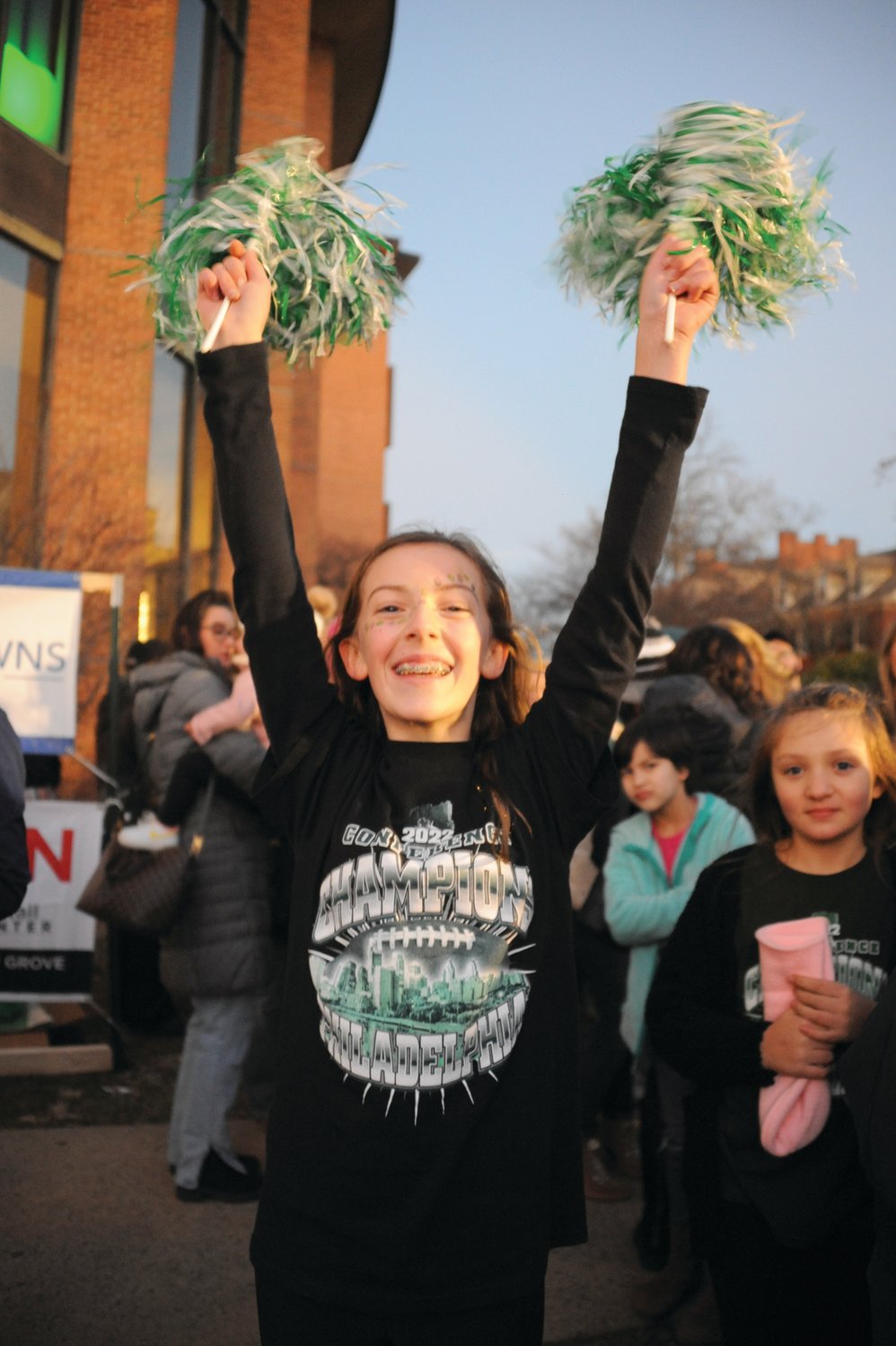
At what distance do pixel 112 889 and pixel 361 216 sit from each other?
3054 mm

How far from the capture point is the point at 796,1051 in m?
2.38

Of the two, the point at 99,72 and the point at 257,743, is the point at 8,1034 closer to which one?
the point at 257,743

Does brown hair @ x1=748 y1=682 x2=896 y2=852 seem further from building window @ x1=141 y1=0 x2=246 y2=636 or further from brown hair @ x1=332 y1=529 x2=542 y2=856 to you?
building window @ x1=141 y1=0 x2=246 y2=636

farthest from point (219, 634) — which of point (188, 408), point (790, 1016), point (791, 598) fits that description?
point (791, 598)

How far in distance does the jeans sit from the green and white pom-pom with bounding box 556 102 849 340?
9.83 ft

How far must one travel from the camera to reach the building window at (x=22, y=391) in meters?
9.88

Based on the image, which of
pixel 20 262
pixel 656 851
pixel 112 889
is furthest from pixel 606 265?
pixel 20 262

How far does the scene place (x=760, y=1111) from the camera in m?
2.46

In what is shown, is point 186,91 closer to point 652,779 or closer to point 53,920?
point 53,920

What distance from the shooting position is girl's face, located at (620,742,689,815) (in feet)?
13.1

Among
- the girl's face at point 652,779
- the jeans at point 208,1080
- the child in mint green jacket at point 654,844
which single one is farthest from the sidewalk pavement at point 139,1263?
the girl's face at point 652,779

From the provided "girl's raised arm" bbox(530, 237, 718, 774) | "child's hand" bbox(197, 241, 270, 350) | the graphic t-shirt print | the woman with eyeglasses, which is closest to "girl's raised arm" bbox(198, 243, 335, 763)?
"child's hand" bbox(197, 241, 270, 350)

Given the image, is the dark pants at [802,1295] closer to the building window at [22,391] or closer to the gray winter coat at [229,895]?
the gray winter coat at [229,895]

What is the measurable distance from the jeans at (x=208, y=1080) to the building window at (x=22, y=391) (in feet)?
20.8
